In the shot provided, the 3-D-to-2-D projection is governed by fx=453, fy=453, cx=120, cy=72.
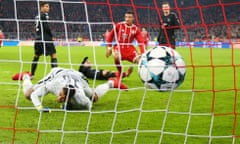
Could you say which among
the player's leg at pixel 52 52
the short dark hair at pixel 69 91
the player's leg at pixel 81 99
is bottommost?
the player's leg at pixel 52 52

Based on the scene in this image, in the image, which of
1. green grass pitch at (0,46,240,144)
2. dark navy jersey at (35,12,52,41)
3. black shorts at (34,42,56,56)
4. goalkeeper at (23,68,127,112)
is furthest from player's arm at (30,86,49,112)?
black shorts at (34,42,56,56)

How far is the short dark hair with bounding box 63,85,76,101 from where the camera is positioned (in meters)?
5.04

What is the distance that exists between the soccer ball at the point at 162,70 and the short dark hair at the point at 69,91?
98 cm

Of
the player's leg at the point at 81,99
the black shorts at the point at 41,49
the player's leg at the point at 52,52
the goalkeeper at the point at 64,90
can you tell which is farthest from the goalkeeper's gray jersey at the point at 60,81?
the player's leg at the point at 52,52

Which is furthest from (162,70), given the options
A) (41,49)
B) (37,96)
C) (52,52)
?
(41,49)

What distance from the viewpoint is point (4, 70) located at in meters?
10.7

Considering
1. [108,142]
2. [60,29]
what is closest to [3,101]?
[108,142]

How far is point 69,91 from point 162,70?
1.25 m

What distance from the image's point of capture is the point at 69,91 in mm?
5074

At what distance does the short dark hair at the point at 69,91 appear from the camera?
5043mm

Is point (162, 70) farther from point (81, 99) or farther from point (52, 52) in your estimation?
point (52, 52)

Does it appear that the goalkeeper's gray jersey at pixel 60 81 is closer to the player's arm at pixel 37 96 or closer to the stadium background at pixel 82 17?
the player's arm at pixel 37 96

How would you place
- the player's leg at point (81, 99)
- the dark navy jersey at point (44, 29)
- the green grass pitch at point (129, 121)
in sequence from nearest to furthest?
the green grass pitch at point (129, 121) < the player's leg at point (81, 99) < the dark navy jersey at point (44, 29)

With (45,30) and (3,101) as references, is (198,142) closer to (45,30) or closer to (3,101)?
(3,101)
